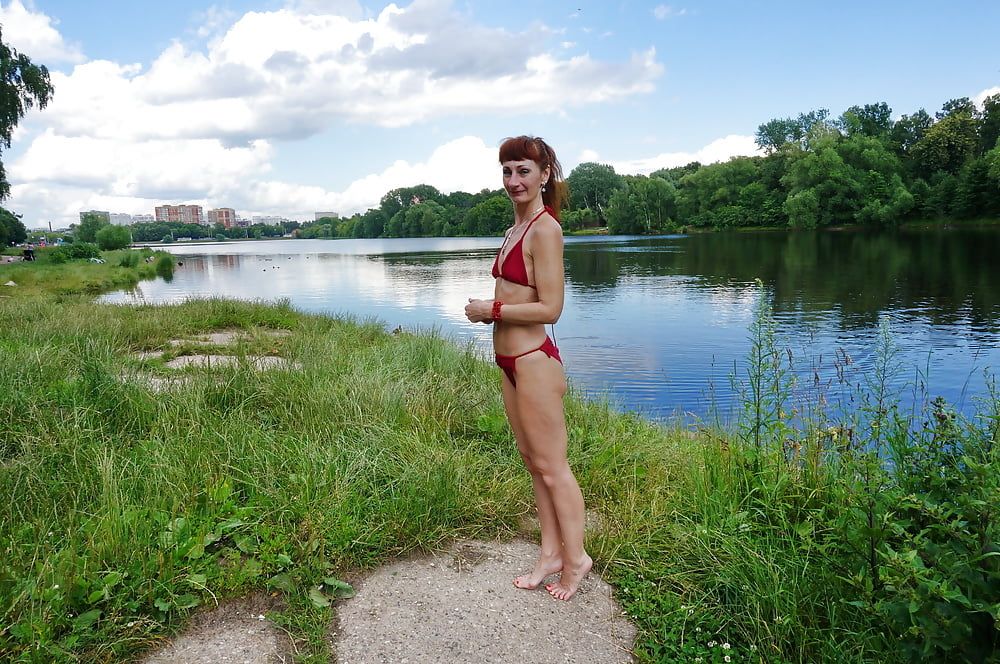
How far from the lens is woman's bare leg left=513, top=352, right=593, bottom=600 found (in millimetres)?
3152

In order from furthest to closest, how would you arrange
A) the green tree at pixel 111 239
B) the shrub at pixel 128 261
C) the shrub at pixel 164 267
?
the green tree at pixel 111 239
the shrub at pixel 164 267
the shrub at pixel 128 261

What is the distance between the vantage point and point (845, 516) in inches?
114

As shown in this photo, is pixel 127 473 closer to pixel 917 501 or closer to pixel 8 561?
pixel 8 561

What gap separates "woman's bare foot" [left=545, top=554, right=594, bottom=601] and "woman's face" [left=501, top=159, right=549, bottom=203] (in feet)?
6.25

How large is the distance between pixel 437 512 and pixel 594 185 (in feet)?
364

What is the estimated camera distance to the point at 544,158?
3.19 m

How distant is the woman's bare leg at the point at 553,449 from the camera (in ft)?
10.3

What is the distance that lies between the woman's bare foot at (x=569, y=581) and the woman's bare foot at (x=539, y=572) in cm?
8

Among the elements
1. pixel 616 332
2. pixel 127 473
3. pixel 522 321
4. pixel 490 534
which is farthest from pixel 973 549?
pixel 616 332

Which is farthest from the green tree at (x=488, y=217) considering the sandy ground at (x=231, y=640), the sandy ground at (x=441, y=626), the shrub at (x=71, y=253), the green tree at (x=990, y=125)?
the sandy ground at (x=231, y=640)

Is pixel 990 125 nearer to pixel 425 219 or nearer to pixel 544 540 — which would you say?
pixel 544 540

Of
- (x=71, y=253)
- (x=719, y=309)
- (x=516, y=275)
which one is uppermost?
(x=71, y=253)

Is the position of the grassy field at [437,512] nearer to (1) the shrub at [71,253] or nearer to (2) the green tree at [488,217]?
(1) the shrub at [71,253]

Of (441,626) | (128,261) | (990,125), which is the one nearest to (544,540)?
(441,626)
